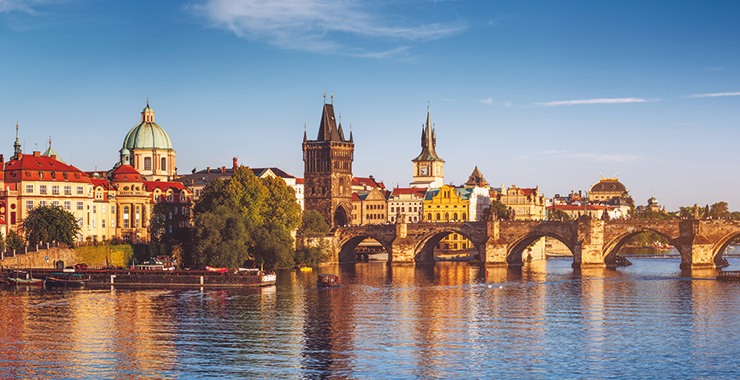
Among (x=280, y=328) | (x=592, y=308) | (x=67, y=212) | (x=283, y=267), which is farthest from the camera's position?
(x=283, y=267)

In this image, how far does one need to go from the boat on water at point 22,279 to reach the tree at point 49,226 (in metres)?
9.71

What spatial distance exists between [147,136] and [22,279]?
69310mm

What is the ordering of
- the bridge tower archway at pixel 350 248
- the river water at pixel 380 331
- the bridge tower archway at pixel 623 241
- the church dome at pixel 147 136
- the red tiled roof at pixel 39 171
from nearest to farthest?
the river water at pixel 380 331
the red tiled roof at pixel 39 171
the bridge tower archway at pixel 623 241
the bridge tower archway at pixel 350 248
the church dome at pixel 147 136

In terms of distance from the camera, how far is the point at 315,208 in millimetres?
188125

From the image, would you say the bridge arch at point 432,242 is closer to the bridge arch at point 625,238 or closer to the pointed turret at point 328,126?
the bridge arch at point 625,238

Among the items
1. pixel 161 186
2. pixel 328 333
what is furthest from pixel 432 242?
pixel 328 333

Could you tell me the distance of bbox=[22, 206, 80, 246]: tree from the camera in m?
123

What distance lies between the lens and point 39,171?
131000 mm

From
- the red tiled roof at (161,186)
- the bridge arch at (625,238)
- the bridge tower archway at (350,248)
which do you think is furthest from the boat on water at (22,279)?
the bridge arch at (625,238)

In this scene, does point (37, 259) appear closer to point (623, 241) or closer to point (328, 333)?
point (328, 333)

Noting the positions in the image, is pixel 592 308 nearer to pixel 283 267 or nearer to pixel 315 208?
pixel 283 267

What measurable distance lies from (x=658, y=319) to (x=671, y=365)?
20.4 metres

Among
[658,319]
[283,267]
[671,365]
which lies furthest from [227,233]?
[671,365]

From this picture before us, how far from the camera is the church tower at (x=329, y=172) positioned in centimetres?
18850
